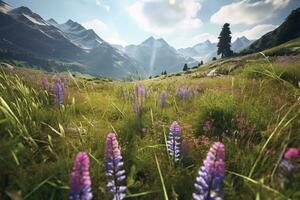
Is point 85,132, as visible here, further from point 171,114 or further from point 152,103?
point 152,103

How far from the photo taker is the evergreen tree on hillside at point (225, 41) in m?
115

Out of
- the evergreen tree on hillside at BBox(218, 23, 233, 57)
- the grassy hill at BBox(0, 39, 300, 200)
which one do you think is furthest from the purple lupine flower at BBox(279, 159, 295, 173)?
the evergreen tree on hillside at BBox(218, 23, 233, 57)

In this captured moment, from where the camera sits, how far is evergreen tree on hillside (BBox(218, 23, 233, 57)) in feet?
377

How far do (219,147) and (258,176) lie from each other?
145cm

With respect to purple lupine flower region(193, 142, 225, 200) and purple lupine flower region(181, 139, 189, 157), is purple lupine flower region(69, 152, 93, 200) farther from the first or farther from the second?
purple lupine flower region(181, 139, 189, 157)

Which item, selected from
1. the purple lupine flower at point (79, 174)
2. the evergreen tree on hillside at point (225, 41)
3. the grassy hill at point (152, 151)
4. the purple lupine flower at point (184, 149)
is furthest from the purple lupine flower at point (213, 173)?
the evergreen tree on hillside at point (225, 41)

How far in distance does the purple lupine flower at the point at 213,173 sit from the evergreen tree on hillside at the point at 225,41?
11941cm

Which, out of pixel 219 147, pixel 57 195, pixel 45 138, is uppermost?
pixel 219 147

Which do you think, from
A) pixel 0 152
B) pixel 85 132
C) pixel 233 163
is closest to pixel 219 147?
pixel 233 163

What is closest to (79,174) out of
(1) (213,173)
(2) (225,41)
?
(1) (213,173)

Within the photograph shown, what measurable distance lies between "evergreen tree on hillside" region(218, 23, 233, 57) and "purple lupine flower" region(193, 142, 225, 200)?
11941cm

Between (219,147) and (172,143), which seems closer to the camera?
(219,147)

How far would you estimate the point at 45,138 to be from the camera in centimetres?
419

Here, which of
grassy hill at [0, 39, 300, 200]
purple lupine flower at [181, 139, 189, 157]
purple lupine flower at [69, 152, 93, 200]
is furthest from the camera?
purple lupine flower at [181, 139, 189, 157]
